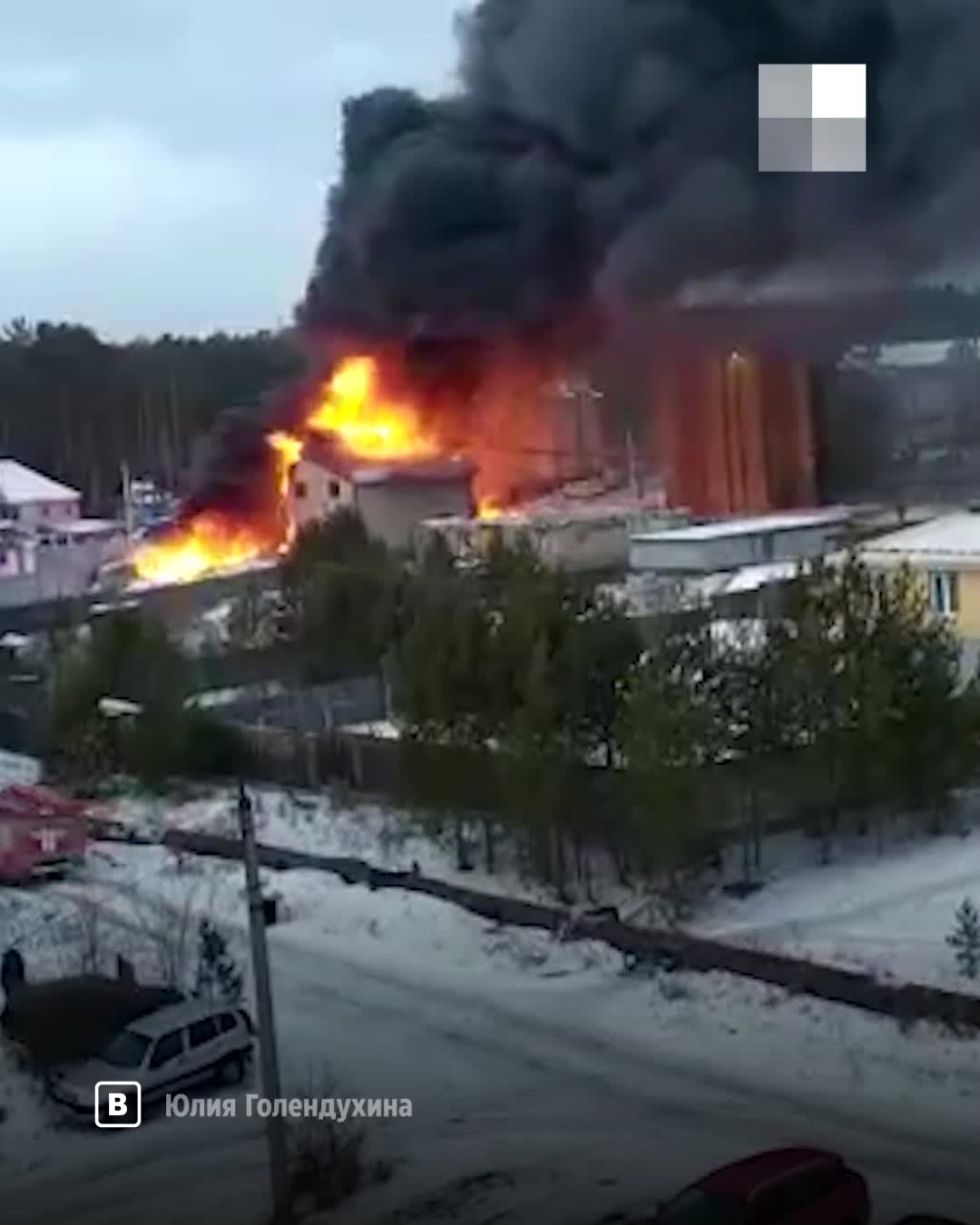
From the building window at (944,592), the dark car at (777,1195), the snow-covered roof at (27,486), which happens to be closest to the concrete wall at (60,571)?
the snow-covered roof at (27,486)

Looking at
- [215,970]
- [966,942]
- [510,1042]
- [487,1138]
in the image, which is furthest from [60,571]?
[966,942]

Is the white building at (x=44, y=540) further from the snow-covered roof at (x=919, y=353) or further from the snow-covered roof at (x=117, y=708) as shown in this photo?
the snow-covered roof at (x=919, y=353)

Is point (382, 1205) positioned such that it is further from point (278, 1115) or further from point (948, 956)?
point (948, 956)

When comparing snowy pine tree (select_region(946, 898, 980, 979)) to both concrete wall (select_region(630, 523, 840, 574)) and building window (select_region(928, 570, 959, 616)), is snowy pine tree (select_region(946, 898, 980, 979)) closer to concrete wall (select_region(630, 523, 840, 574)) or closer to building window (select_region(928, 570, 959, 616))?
concrete wall (select_region(630, 523, 840, 574))

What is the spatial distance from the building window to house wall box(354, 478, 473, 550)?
104 cm

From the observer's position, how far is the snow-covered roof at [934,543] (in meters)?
2.87

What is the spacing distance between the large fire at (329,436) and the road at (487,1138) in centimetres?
90

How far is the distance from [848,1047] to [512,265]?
1.38 meters

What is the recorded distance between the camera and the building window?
3.33 meters

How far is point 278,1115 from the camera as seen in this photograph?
5.55 ft

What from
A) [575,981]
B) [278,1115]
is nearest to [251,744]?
[575,981]

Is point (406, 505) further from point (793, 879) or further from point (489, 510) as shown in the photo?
point (793, 879)

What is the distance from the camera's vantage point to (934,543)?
3096 mm

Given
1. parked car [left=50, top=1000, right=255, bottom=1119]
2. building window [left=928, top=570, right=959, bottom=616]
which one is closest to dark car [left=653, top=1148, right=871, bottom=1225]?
parked car [left=50, top=1000, right=255, bottom=1119]
